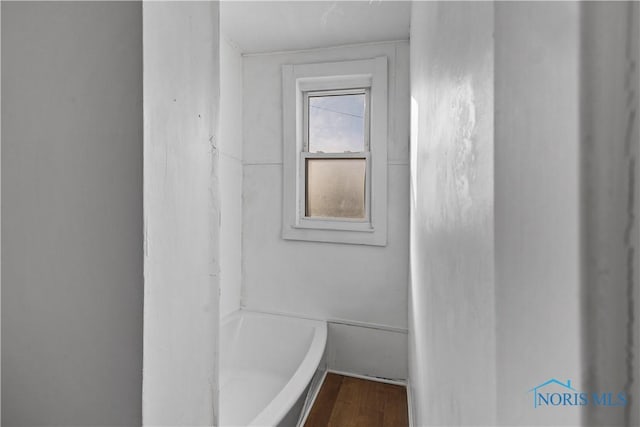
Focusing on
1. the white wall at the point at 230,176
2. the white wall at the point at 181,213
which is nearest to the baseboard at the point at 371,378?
the white wall at the point at 230,176

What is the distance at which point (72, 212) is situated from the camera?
437mm

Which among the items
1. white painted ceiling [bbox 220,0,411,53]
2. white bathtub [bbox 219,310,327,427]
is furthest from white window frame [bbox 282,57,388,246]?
white bathtub [bbox 219,310,327,427]

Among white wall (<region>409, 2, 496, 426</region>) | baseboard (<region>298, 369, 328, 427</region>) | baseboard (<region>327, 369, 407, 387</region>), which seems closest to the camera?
white wall (<region>409, 2, 496, 426</region>)

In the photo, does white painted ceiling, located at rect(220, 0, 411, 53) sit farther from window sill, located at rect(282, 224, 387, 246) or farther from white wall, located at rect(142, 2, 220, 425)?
white wall, located at rect(142, 2, 220, 425)

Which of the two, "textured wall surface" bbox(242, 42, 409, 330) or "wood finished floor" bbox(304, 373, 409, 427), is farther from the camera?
"textured wall surface" bbox(242, 42, 409, 330)

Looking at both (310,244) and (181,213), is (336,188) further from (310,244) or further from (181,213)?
(181,213)

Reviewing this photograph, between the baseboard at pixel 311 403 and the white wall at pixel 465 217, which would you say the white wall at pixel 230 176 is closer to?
the baseboard at pixel 311 403

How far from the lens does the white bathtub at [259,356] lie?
1708 millimetres

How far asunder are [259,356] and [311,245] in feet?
2.59

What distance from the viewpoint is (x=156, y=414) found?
17.5 inches

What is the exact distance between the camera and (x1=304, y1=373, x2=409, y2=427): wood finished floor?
1.51 m

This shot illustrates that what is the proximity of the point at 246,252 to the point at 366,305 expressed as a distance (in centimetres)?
90

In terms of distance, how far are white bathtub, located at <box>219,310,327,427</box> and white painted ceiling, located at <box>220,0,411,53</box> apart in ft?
5.88

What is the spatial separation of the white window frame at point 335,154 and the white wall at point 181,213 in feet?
4.97
